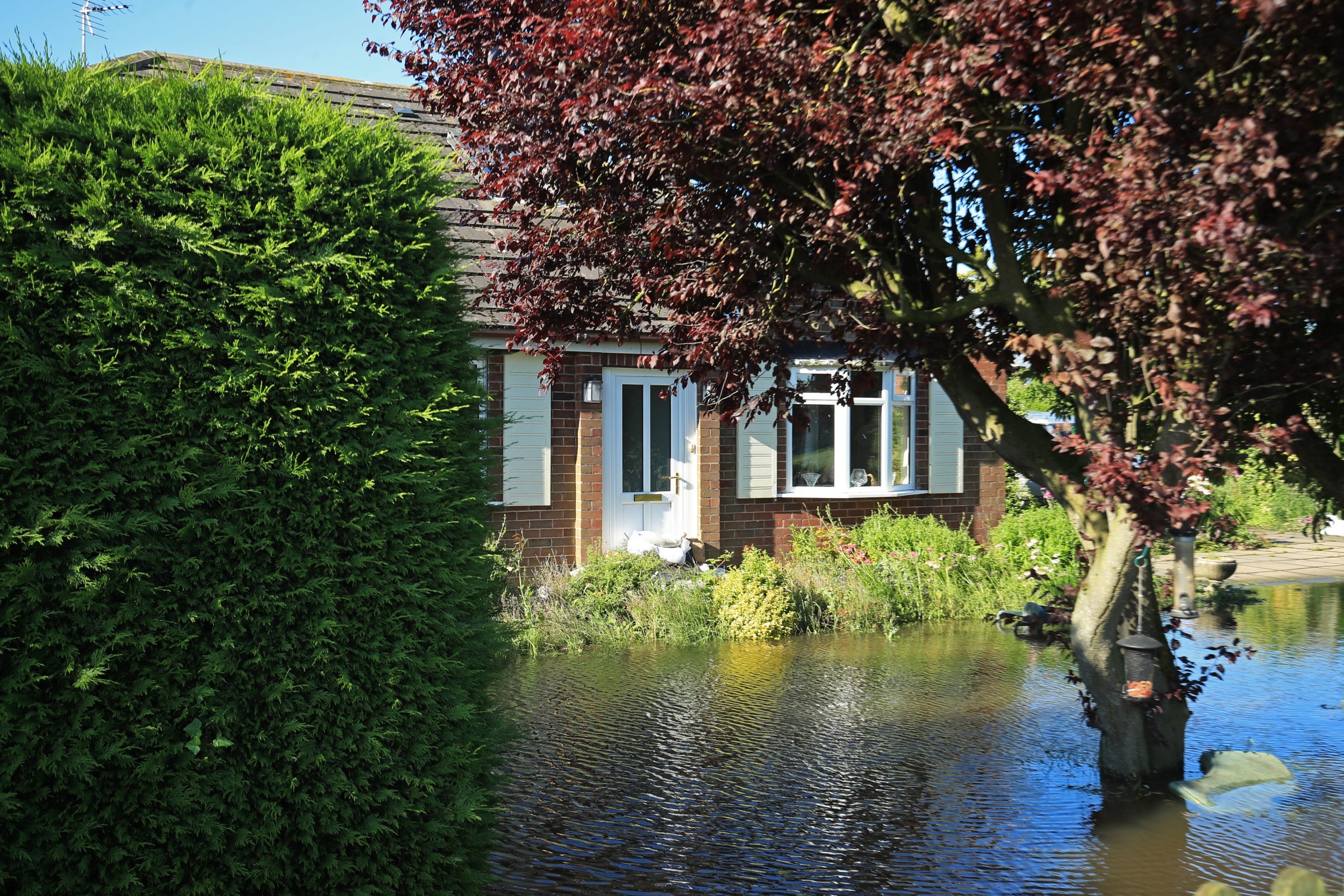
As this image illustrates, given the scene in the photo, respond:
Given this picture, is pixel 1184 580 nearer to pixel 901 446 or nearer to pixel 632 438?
pixel 901 446

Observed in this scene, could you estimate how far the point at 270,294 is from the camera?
11.2ft

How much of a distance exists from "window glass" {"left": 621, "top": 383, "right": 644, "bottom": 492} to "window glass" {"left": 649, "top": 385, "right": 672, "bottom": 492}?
0.12m

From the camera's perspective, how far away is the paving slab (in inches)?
541

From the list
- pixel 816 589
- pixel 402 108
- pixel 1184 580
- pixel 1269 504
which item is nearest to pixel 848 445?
pixel 816 589

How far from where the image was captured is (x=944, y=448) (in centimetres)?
1541

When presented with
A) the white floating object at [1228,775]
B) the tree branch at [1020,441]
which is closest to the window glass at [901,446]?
the tree branch at [1020,441]

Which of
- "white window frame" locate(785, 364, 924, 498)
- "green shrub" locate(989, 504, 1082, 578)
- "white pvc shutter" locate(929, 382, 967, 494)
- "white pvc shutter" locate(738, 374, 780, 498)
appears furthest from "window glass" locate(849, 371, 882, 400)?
"white pvc shutter" locate(929, 382, 967, 494)

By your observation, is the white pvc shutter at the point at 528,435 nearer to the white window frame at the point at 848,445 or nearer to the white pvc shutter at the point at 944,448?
the white window frame at the point at 848,445

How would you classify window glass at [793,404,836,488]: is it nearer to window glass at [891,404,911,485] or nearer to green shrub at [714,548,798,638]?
window glass at [891,404,911,485]

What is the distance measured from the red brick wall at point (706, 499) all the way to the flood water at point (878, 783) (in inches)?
139

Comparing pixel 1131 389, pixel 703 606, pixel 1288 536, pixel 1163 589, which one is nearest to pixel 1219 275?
pixel 1131 389

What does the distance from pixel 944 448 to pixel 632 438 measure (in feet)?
16.2

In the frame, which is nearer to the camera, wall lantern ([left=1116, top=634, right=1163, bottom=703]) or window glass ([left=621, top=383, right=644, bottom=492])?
wall lantern ([left=1116, top=634, right=1163, bottom=703])

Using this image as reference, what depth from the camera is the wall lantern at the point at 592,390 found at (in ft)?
40.7
